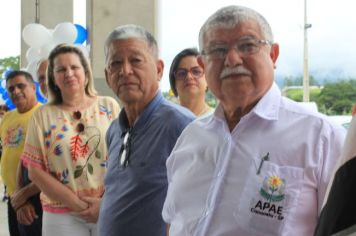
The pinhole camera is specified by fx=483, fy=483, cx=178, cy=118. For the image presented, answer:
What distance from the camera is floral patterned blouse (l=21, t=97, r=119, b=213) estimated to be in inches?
95.3

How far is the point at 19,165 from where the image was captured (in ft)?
10.4

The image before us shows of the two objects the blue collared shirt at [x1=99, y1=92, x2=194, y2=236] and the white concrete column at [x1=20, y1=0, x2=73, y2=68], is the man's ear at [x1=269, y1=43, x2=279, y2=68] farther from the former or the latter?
the white concrete column at [x1=20, y1=0, x2=73, y2=68]

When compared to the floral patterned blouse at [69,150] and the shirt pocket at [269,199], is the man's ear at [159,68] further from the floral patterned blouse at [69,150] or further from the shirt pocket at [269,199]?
the shirt pocket at [269,199]

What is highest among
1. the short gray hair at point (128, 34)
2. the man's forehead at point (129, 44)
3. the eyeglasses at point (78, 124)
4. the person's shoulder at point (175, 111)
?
the short gray hair at point (128, 34)

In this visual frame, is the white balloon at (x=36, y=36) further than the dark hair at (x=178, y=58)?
Yes

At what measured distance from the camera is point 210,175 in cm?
142

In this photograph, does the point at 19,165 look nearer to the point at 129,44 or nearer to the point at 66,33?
the point at 129,44

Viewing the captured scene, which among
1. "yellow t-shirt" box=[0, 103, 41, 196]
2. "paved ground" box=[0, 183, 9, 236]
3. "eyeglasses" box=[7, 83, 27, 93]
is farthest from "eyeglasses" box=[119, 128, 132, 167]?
"paved ground" box=[0, 183, 9, 236]

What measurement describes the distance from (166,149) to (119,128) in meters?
0.33

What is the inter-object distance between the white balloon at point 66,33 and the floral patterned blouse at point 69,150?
84.9 inches

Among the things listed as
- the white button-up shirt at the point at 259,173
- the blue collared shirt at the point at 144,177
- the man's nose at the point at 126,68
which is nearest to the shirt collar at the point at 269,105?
the white button-up shirt at the point at 259,173

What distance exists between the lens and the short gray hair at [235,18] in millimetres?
1376

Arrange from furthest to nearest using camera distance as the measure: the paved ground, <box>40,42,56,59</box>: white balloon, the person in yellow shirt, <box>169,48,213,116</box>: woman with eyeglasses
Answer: the paved ground, <box>40,42,56,59</box>: white balloon, the person in yellow shirt, <box>169,48,213,116</box>: woman with eyeglasses

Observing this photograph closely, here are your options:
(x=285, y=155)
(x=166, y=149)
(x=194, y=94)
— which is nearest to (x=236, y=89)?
(x=285, y=155)
